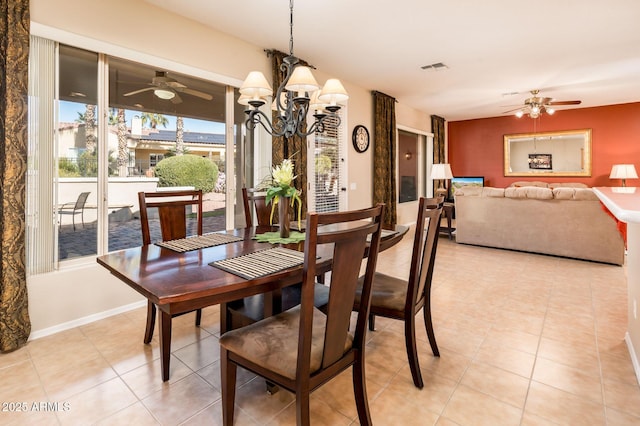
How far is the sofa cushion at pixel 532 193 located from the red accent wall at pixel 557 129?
3678 mm

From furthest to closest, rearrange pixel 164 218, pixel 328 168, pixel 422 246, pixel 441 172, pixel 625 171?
pixel 441 172
pixel 625 171
pixel 328 168
pixel 164 218
pixel 422 246

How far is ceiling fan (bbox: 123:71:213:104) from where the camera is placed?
3.16 metres

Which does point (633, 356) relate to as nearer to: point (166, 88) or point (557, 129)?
point (166, 88)

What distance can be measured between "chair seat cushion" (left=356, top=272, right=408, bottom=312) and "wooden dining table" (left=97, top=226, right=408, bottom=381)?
1.42 feet

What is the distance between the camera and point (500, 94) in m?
6.09

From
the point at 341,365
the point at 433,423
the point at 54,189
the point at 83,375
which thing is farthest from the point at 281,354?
the point at 54,189

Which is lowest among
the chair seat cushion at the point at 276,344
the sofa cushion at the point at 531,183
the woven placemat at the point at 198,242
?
the chair seat cushion at the point at 276,344

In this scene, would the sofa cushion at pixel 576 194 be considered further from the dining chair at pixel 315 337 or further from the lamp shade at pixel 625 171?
the dining chair at pixel 315 337

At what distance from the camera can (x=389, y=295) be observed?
1.95 metres

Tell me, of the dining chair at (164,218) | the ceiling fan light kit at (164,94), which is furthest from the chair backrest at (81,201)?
the ceiling fan light kit at (164,94)

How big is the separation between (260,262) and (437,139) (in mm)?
7603

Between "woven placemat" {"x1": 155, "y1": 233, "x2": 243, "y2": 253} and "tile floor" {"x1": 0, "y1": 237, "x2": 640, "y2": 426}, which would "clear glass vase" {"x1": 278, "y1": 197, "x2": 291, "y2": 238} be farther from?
"tile floor" {"x1": 0, "y1": 237, "x2": 640, "y2": 426}

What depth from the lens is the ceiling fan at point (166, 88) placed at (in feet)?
10.4

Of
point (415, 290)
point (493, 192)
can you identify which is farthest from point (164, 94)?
point (493, 192)
